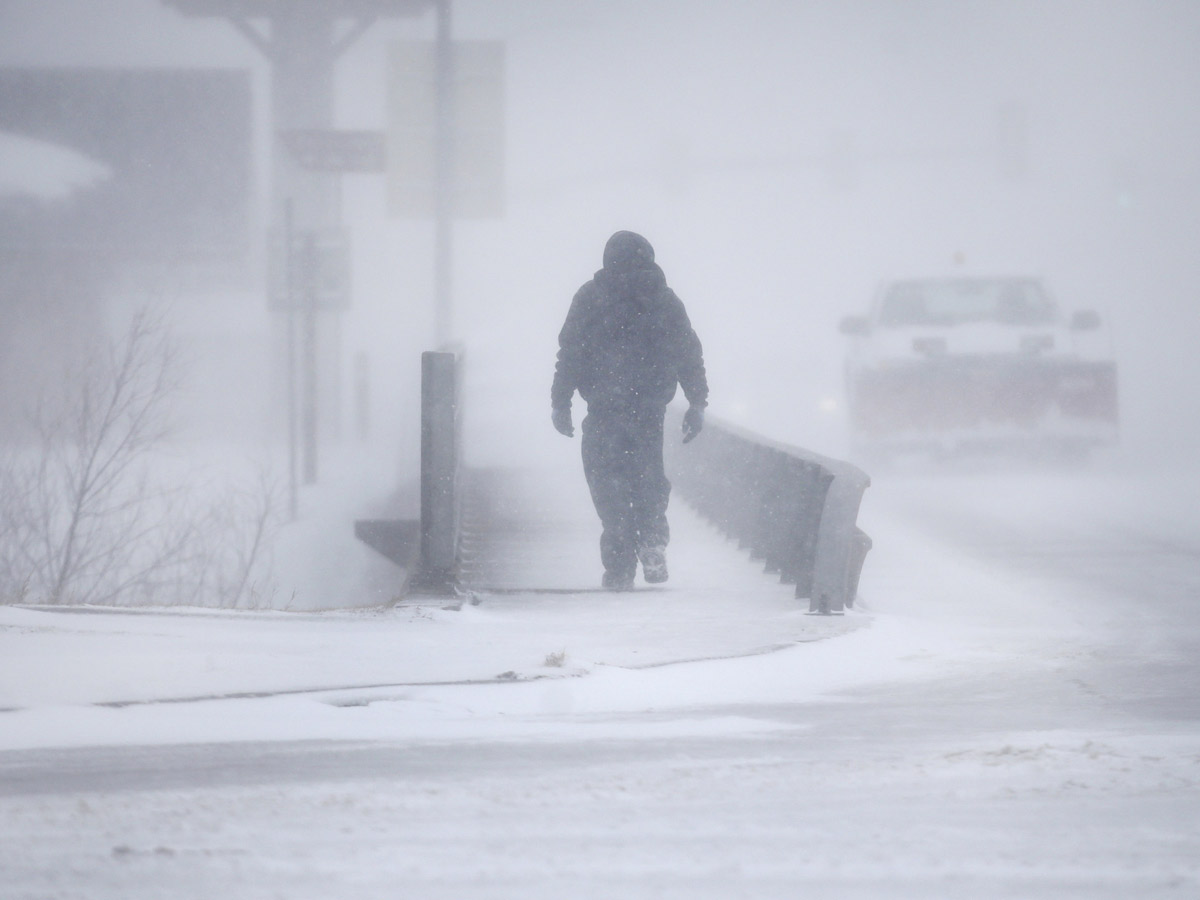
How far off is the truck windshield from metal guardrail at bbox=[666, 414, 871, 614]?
501 centimetres

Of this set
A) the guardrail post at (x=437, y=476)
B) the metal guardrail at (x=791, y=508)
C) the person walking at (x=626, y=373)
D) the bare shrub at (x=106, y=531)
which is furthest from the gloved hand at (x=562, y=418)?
the bare shrub at (x=106, y=531)

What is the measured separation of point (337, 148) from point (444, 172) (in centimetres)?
240

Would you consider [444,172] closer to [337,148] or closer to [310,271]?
[337,148]

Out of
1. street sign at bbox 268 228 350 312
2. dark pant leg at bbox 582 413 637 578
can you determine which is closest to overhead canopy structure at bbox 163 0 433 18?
street sign at bbox 268 228 350 312

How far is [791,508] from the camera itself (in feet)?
29.5

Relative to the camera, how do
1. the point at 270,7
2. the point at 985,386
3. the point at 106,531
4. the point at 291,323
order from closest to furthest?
the point at 985,386
the point at 106,531
the point at 291,323
the point at 270,7

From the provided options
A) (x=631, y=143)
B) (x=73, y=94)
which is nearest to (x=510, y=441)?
(x=73, y=94)

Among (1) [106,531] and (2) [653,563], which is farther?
(1) [106,531]

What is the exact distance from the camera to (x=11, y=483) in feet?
55.5

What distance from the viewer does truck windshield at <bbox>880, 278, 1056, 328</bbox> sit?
17.4m

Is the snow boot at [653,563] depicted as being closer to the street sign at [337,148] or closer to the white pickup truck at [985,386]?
the white pickup truck at [985,386]

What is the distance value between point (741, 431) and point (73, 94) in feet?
96.3

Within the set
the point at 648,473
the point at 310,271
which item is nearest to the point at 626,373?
the point at 648,473

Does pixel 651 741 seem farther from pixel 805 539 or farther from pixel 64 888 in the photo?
pixel 805 539
